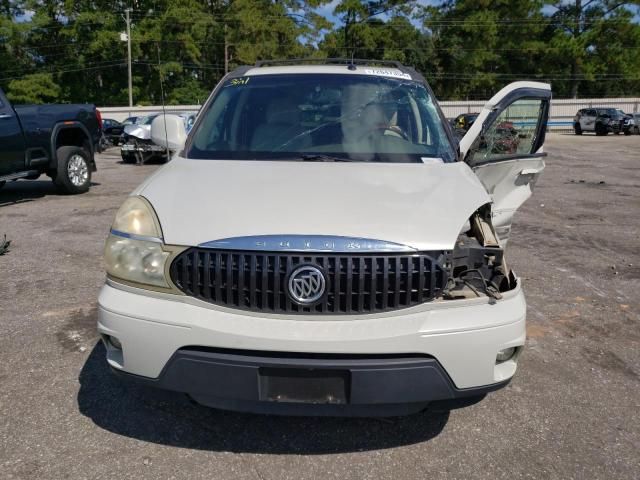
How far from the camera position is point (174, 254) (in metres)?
2.46

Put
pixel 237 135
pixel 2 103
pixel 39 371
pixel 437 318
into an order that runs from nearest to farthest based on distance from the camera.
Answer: pixel 437 318 → pixel 39 371 → pixel 237 135 → pixel 2 103

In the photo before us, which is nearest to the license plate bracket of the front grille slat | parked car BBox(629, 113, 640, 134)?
the front grille slat

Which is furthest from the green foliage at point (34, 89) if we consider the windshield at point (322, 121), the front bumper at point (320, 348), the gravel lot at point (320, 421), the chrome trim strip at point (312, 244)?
the chrome trim strip at point (312, 244)

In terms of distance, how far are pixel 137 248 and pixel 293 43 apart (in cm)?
5346

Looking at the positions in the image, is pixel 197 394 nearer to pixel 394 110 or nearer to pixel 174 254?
pixel 174 254

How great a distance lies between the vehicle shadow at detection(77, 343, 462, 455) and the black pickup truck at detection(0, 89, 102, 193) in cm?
682

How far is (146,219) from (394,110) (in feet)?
6.41

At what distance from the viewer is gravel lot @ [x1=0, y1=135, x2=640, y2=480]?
2564mm

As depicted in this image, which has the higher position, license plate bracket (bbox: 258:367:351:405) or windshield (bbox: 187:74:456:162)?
windshield (bbox: 187:74:456:162)

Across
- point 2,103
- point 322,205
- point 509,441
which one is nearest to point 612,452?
point 509,441

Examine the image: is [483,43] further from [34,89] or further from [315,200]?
[315,200]

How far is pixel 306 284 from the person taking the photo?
2336 mm

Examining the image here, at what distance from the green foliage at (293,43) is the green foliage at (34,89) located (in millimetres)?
103

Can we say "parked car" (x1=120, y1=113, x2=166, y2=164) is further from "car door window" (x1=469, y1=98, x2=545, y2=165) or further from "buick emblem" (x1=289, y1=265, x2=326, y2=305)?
"buick emblem" (x1=289, y1=265, x2=326, y2=305)
